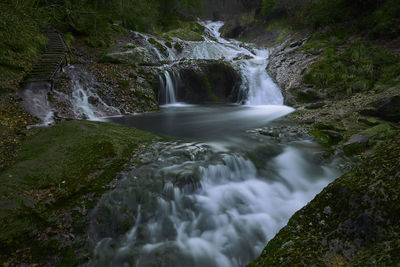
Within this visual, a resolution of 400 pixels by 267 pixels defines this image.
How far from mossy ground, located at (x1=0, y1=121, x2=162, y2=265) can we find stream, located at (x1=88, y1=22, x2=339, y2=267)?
10.5 inches

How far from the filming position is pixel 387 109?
20.4 feet

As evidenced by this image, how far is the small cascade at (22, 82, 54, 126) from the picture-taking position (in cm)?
691

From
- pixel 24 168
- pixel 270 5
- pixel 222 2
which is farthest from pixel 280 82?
pixel 222 2

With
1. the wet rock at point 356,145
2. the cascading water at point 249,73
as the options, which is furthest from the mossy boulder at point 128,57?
the wet rock at point 356,145

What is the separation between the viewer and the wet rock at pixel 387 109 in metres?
6.02

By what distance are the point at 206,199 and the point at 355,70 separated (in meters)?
10.1

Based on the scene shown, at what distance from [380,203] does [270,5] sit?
3719 cm

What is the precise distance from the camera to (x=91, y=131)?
16.2 ft

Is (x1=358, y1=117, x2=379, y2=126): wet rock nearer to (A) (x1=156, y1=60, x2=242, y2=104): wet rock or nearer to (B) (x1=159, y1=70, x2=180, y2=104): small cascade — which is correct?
(A) (x1=156, y1=60, x2=242, y2=104): wet rock

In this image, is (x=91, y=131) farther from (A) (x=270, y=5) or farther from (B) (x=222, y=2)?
(B) (x=222, y=2)

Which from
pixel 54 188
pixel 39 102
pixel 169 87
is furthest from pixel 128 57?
pixel 54 188

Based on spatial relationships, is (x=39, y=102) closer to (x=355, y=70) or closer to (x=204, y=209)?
(x=204, y=209)

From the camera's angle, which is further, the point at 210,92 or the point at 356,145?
the point at 210,92

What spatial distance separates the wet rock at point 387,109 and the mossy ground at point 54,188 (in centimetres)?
709
